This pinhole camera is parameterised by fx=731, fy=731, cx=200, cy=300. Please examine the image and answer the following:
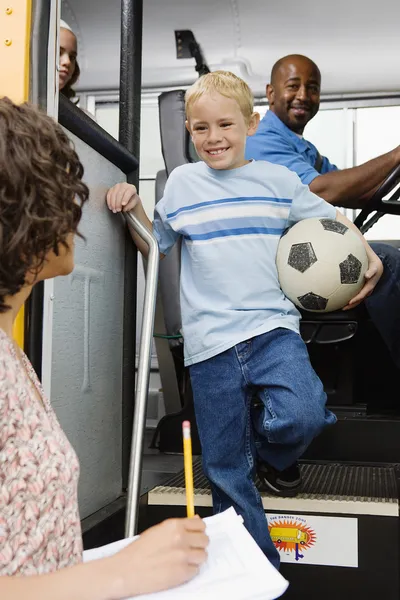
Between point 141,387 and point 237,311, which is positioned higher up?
point 237,311

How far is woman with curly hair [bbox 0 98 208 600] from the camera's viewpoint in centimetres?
65

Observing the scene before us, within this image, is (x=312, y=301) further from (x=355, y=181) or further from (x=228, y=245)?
(x=355, y=181)

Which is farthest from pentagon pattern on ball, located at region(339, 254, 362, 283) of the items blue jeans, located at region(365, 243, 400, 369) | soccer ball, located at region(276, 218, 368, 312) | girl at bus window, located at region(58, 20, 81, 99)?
girl at bus window, located at region(58, 20, 81, 99)

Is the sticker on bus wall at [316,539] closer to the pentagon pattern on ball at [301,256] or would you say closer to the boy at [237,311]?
the boy at [237,311]

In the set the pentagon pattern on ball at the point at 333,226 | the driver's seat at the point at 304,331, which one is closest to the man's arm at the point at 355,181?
the driver's seat at the point at 304,331

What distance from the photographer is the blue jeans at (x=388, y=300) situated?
228 centimetres

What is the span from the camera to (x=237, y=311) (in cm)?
178

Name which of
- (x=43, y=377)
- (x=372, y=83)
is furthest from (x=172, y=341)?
(x=372, y=83)

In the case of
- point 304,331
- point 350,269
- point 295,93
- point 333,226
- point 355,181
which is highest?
point 295,93

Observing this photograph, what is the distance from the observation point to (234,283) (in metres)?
1.79

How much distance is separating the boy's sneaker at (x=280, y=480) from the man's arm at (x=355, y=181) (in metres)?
1.00

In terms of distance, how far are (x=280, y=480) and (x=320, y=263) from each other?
1.88 ft

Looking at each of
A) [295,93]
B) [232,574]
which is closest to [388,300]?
[295,93]

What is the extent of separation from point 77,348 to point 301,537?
0.72 meters
